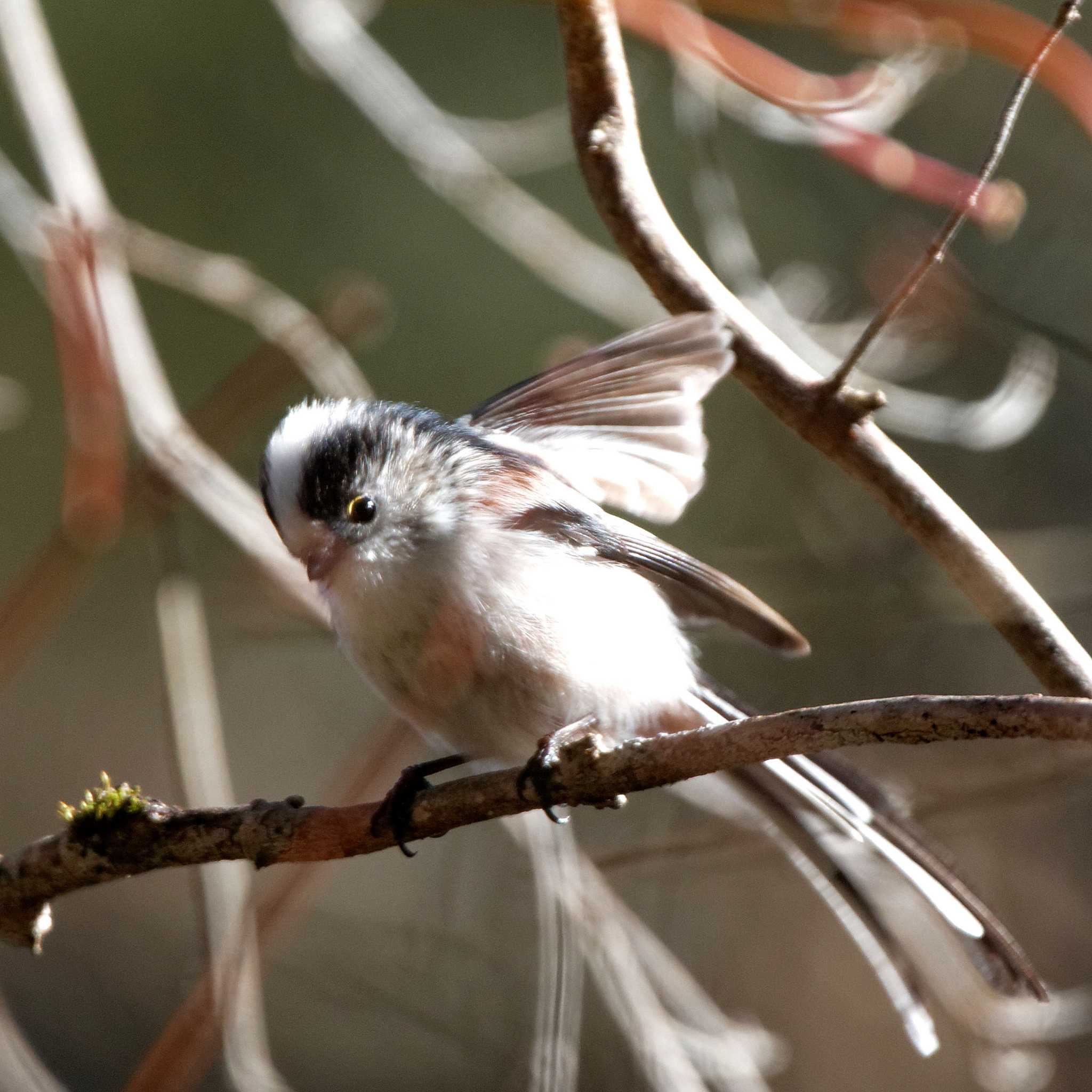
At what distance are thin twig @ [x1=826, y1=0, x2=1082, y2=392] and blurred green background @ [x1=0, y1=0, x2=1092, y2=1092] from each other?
3.99 feet

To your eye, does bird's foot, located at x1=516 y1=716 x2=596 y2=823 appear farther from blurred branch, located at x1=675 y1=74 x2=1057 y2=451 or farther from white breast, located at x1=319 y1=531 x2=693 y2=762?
blurred branch, located at x1=675 y1=74 x2=1057 y2=451

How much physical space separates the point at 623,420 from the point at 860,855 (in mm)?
707

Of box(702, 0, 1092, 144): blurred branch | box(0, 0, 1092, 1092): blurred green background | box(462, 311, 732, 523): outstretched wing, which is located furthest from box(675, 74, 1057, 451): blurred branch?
box(462, 311, 732, 523): outstretched wing

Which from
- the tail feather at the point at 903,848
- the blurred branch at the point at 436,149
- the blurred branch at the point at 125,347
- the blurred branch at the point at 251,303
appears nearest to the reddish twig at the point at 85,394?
the blurred branch at the point at 125,347

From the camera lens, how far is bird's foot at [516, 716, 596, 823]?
1293mm

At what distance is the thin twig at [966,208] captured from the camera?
4.18 feet

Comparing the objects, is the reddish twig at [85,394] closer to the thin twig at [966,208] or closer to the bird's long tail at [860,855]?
the bird's long tail at [860,855]

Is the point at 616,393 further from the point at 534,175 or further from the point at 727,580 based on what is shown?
the point at 534,175

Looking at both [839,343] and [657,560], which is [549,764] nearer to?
[657,560]

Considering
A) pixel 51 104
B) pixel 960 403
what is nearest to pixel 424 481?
pixel 51 104

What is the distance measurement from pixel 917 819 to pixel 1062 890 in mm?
1351

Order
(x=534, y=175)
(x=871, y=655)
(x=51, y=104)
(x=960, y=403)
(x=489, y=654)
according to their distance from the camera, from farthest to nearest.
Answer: (x=534, y=175), (x=960, y=403), (x=871, y=655), (x=51, y=104), (x=489, y=654)

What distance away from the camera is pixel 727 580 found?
1765 millimetres

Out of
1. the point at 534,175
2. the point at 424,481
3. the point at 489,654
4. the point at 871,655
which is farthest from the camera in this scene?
the point at 534,175
